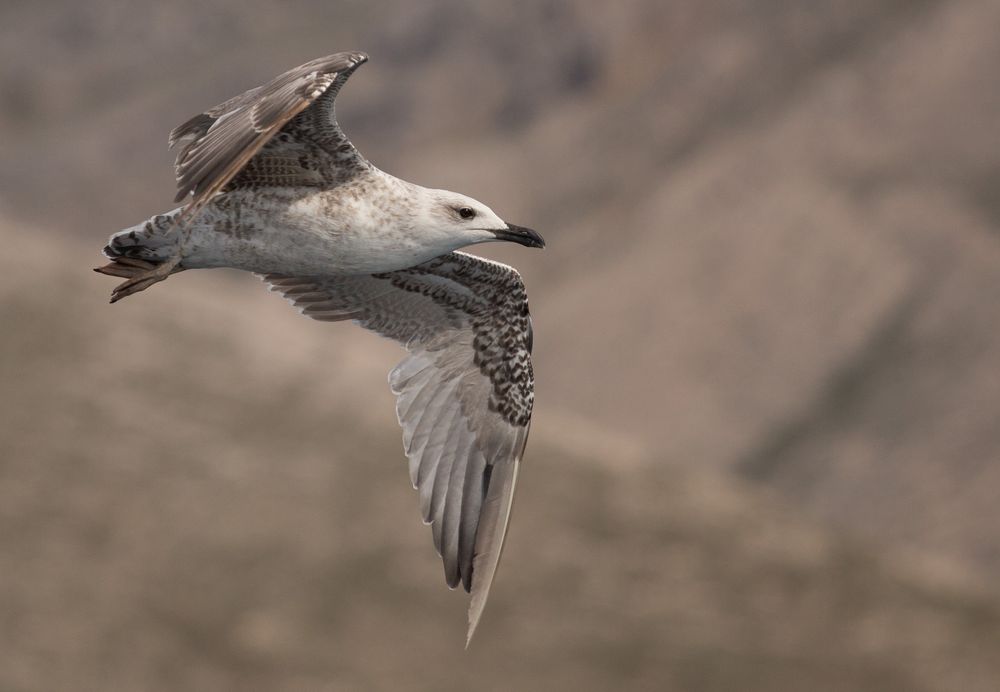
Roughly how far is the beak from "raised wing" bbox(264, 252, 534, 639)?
6.04ft

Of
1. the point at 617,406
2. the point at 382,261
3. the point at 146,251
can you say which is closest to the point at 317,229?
the point at 382,261

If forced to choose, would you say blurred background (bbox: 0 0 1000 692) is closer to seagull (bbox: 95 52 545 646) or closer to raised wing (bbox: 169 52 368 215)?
seagull (bbox: 95 52 545 646)

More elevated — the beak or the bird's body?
the beak

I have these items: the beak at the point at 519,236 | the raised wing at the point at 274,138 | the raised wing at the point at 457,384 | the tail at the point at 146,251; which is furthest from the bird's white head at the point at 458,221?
the raised wing at the point at 457,384

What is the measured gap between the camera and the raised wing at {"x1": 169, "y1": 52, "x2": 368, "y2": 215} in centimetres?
961

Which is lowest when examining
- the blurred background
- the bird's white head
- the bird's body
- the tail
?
the tail

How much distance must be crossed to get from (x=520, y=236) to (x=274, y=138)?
199 cm

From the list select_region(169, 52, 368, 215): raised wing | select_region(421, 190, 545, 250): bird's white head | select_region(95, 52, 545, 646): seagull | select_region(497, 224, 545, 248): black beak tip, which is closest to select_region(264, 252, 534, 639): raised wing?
select_region(95, 52, 545, 646): seagull

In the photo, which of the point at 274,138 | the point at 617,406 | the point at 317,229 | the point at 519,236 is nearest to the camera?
the point at 274,138

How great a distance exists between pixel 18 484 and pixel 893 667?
72.9 feet

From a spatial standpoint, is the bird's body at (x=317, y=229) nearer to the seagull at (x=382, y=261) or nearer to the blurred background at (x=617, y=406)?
the seagull at (x=382, y=261)

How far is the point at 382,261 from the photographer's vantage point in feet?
35.6

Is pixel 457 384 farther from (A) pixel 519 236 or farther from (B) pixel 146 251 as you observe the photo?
(B) pixel 146 251

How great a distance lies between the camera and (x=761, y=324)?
40.8 meters
